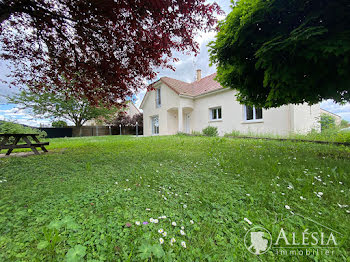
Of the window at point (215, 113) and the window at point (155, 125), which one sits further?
the window at point (155, 125)

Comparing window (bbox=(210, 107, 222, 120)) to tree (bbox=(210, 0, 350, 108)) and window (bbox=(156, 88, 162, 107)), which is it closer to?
window (bbox=(156, 88, 162, 107))

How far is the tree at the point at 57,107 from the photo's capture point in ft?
44.8

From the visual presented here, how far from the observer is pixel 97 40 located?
3.29 m

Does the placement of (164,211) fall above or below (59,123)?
below

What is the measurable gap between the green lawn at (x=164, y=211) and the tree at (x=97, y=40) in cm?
261

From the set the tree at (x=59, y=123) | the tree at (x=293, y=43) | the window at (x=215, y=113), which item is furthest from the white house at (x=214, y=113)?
the tree at (x=59, y=123)

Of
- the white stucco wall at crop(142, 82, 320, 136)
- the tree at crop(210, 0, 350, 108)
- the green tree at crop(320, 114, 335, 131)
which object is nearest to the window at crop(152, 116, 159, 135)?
the white stucco wall at crop(142, 82, 320, 136)

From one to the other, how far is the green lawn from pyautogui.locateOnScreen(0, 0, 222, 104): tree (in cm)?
261

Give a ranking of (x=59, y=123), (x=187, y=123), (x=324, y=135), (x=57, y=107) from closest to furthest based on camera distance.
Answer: (x=324, y=135) < (x=187, y=123) < (x=57, y=107) < (x=59, y=123)

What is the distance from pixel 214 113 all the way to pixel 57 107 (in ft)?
55.6

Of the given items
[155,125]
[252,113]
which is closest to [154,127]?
[155,125]

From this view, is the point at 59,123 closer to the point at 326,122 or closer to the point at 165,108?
the point at 165,108

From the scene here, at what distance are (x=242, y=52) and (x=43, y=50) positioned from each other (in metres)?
5.04

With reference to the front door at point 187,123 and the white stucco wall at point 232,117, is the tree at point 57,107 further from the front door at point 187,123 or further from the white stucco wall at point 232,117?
the white stucco wall at point 232,117
